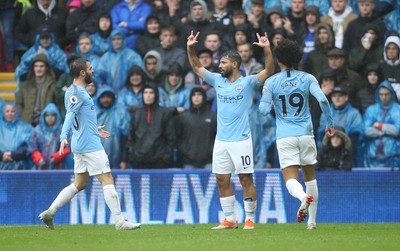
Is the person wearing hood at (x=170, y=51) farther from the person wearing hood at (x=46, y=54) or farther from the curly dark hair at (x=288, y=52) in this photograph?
the curly dark hair at (x=288, y=52)

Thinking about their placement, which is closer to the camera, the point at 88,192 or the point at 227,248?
the point at 227,248

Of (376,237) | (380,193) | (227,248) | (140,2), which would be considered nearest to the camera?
(227,248)

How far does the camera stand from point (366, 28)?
21.6m

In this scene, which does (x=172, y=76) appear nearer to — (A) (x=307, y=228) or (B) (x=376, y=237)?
(A) (x=307, y=228)

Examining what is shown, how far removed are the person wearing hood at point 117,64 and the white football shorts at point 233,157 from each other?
21.8 ft

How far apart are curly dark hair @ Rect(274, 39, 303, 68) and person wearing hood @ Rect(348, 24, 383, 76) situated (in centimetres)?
611

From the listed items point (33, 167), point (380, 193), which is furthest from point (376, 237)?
point (33, 167)

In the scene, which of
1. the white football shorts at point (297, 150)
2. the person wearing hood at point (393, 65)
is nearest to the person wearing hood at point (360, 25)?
the person wearing hood at point (393, 65)

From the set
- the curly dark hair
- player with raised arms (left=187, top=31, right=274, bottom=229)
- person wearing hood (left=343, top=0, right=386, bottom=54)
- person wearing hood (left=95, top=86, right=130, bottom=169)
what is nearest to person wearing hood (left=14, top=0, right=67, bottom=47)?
person wearing hood (left=95, top=86, right=130, bottom=169)

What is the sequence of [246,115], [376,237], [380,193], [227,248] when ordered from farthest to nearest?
[380,193], [246,115], [376,237], [227,248]

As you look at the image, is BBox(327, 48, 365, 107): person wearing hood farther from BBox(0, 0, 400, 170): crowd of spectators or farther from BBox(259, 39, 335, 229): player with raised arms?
BBox(259, 39, 335, 229): player with raised arms

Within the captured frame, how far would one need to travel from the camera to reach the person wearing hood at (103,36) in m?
23.0

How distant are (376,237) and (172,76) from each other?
806 cm

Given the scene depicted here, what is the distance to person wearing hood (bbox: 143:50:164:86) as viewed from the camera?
22.2 meters
